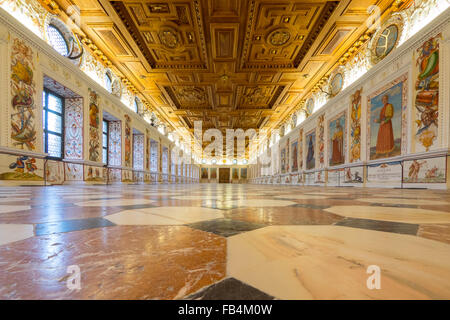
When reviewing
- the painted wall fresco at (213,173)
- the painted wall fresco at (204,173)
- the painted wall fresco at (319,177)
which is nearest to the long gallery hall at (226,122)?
the painted wall fresco at (319,177)

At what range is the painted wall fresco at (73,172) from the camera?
6.81 meters

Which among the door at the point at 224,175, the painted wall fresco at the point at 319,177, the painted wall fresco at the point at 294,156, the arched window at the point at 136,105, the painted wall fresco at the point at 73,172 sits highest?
the arched window at the point at 136,105

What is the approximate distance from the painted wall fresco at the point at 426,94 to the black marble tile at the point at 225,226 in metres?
6.22

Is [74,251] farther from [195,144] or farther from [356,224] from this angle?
[195,144]

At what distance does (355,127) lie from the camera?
762 centimetres

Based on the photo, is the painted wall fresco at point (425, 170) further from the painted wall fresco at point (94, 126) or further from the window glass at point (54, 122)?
the window glass at point (54, 122)

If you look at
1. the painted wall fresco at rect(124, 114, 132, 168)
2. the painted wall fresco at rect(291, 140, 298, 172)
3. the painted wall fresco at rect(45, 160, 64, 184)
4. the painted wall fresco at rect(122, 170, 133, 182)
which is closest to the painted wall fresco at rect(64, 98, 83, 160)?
the painted wall fresco at rect(45, 160, 64, 184)

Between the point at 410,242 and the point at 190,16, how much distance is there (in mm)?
7259

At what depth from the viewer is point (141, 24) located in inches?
254

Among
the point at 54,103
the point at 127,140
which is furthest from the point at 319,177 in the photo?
the point at 54,103

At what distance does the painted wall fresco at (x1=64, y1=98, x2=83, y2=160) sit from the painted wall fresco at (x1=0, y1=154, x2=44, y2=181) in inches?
66.8

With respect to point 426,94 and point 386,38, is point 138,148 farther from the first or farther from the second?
point 426,94

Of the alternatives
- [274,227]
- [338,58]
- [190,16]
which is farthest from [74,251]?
[338,58]

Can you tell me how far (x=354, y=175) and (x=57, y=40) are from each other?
1069 cm
